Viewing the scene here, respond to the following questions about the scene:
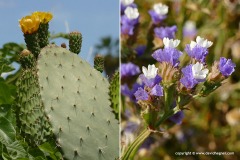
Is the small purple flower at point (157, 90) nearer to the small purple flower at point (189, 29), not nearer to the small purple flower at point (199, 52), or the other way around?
the small purple flower at point (199, 52)

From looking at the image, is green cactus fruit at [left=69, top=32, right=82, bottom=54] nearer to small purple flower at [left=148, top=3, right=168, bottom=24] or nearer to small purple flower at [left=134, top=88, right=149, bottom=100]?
small purple flower at [left=148, top=3, right=168, bottom=24]

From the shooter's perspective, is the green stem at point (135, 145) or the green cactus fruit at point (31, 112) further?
the green cactus fruit at point (31, 112)

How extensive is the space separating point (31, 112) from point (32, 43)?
0.24 metres

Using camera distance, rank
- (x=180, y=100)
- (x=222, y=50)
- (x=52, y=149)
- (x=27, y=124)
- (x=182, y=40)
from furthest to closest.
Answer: (x=222, y=50) < (x=182, y=40) < (x=27, y=124) < (x=52, y=149) < (x=180, y=100)

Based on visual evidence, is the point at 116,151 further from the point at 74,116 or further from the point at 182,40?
the point at 182,40

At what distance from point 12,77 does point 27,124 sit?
0.39 meters

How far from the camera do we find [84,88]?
→ 79.2 inches

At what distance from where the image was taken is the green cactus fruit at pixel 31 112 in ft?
6.35

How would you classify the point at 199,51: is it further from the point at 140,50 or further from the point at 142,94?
the point at 140,50

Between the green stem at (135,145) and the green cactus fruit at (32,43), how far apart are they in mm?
456

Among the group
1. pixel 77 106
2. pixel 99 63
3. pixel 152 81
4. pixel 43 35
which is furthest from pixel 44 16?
pixel 152 81

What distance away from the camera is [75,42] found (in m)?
2.11

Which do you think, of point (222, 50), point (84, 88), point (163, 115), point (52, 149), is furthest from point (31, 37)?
point (222, 50)

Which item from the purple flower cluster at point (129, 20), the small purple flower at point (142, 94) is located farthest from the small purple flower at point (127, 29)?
the small purple flower at point (142, 94)
